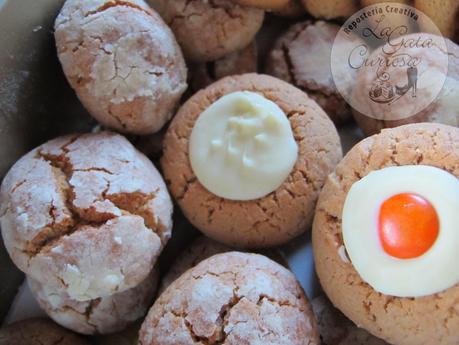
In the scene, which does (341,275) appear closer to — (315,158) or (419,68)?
(315,158)

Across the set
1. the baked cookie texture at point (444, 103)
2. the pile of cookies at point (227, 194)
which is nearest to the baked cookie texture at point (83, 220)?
the pile of cookies at point (227, 194)

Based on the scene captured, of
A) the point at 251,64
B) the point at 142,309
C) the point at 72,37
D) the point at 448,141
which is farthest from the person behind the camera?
the point at 251,64

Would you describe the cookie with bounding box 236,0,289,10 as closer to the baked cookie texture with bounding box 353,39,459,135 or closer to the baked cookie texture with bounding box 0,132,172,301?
the baked cookie texture with bounding box 353,39,459,135

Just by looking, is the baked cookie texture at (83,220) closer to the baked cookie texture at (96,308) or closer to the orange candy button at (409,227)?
the baked cookie texture at (96,308)

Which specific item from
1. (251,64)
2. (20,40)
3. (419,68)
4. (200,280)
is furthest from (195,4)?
(200,280)

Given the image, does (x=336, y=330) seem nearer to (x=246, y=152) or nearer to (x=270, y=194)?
(x=270, y=194)

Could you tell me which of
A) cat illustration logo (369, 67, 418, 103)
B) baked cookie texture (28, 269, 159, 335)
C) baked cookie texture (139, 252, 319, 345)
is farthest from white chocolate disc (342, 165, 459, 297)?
baked cookie texture (28, 269, 159, 335)

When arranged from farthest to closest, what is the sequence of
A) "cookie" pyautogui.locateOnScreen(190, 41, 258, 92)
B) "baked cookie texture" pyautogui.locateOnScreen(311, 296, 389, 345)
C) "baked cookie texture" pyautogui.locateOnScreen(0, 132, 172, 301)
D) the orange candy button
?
"cookie" pyautogui.locateOnScreen(190, 41, 258, 92)
"baked cookie texture" pyautogui.locateOnScreen(311, 296, 389, 345)
"baked cookie texture" pyautogui.locateOnScreen(0, 132, 172, 301)
the orange candy button
